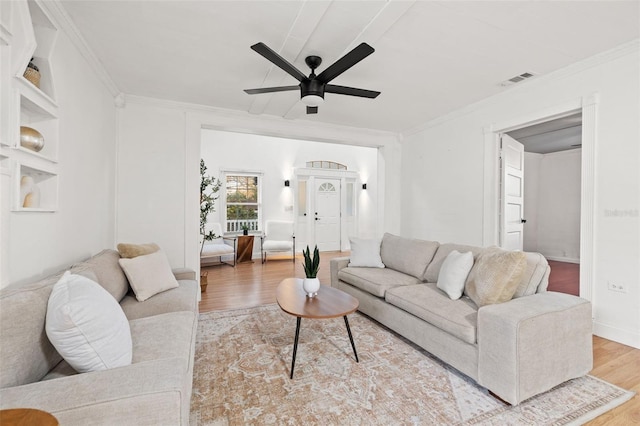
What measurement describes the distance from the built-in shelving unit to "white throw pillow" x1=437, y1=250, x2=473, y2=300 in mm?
2885

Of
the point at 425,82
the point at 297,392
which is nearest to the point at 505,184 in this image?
the point at 425,82

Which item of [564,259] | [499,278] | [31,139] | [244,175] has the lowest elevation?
[564,259]

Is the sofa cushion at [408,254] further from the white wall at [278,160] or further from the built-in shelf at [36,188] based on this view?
the built-in shelf at [36,188]

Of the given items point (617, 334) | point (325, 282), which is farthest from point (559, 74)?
point (325, 282)

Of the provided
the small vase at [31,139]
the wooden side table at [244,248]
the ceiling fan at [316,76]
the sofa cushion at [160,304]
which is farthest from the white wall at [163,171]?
the wooden side table at [244,248]

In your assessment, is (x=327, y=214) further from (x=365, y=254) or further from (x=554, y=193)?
(x=554, y=193)

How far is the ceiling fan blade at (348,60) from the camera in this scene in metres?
1.99

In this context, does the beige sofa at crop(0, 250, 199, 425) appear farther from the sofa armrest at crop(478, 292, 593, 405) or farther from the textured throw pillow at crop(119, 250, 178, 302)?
the sofa armrest at crop(478, 292, 593, 405)

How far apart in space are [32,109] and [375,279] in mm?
2973

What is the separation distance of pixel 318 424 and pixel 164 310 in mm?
1345

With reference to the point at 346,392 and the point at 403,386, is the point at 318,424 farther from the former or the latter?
the point at 403,386

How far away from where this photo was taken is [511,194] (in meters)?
4.01

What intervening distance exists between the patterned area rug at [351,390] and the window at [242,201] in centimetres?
462

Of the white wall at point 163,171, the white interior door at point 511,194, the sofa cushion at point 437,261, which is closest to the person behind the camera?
the sofa cushion at point 437,261
